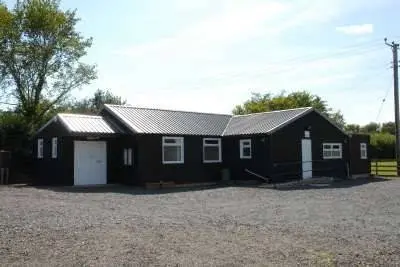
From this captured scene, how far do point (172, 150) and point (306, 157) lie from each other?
7595mm

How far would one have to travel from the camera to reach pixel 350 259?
775 cm

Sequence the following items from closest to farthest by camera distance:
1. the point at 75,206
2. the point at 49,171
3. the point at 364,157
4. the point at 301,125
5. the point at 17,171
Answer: the point at 75,206
the point at 49,171
the point at 301,125
the point at 17,171
the point at 364,157

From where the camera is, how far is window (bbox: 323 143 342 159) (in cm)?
2884

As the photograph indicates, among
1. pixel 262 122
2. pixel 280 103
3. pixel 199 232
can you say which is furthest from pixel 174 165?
pixel 280 103

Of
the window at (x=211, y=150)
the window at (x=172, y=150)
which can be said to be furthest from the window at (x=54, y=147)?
the window at (x=211, y=150)

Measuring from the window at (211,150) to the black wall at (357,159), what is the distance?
8.74 m

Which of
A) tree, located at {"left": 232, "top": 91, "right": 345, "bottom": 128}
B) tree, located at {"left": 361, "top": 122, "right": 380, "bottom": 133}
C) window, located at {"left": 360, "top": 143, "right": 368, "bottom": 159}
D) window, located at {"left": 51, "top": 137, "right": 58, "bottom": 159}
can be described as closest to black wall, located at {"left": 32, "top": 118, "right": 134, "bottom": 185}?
window, located at {"left": 51, "top": 137, "right": 58, "bottom": 159}

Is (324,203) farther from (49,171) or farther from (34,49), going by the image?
(34,49)

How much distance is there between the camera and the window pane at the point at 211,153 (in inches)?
1054

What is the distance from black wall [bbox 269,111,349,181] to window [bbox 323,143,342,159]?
19 centimetres

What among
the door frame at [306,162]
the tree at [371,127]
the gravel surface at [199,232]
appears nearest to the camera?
the gravel surface at [199,232]

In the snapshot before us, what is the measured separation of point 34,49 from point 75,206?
27491mm

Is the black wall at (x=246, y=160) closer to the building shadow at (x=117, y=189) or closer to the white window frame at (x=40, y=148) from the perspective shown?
the building shadow at (x=117, y=189)

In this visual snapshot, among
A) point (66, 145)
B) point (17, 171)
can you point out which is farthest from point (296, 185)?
point (17, 171)
